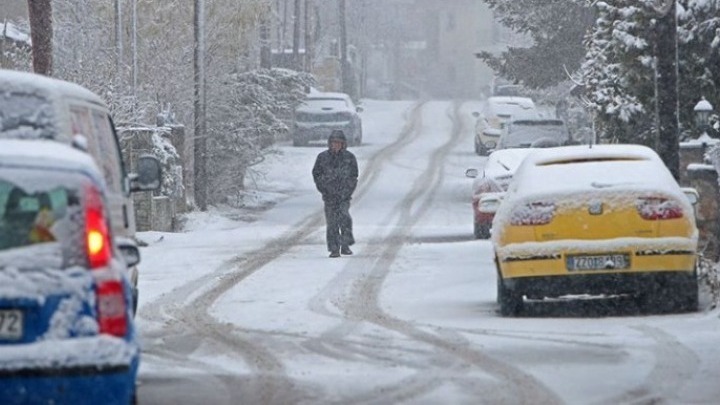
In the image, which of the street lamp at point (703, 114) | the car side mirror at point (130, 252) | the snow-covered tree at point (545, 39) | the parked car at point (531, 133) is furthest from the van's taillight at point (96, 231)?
the snow-covered tree at point (545, 39)

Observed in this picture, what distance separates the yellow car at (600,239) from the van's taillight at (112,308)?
681 centimetres

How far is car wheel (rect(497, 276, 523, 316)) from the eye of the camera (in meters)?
14.7

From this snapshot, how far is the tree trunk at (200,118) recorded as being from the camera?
116ft

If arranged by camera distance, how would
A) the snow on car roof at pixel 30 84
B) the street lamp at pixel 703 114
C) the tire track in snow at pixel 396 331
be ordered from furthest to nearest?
the street lamp at pixel 703 114 < the snow on car roof at pixel 30 84 < the tire track in snow at pixel 396 331

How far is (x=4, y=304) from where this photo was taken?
7.72 m

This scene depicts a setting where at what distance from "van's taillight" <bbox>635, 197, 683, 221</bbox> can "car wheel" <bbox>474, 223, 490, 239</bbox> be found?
1096 cm

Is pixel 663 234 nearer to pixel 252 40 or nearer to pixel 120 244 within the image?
pixel 120 244

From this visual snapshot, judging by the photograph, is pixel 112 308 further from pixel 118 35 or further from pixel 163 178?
pixel 118 35

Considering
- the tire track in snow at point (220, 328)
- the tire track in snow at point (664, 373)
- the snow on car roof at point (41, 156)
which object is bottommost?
the tire track in snow at point (220, 328)

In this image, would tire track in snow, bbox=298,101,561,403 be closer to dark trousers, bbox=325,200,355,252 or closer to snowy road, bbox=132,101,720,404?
snowy road, bbox=132,101,720,404

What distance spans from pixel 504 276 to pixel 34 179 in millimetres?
7240

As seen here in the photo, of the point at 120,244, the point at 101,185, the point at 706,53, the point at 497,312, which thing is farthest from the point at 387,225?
the point at 101,185

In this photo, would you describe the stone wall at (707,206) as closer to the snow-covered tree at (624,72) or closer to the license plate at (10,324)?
the snow-covered tree at (624,72)

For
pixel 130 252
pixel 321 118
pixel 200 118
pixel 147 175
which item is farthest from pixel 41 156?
pixel 321 118
